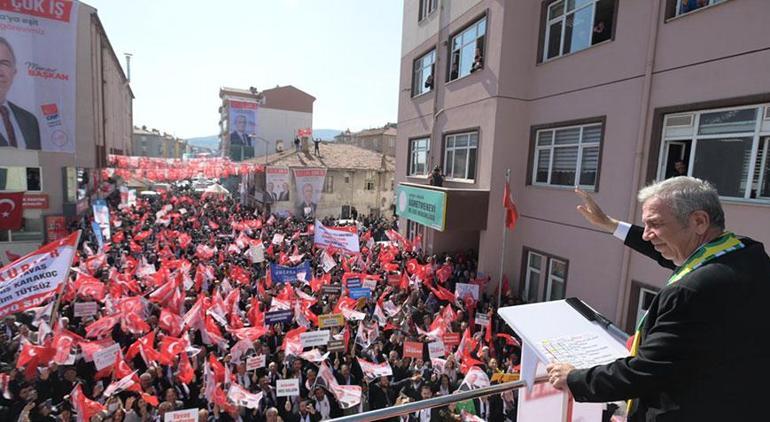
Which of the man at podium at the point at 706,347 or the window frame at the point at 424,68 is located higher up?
→ the window frame at the point at 424,68

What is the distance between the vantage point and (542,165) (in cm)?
1192

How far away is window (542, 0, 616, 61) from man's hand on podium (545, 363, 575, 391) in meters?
10.3

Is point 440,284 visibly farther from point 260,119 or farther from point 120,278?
point 260,119

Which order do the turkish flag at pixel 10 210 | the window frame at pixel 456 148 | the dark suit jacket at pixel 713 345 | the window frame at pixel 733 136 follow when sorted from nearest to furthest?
the dark suit jacket at pixel 713 345
the window frame at pixel 733 136
the window frame at pixel 456 148
the turkish flag at pixel 10 210

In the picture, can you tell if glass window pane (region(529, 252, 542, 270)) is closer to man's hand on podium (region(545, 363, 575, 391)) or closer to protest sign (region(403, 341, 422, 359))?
protest sign (region(403, 341, 422, 359))

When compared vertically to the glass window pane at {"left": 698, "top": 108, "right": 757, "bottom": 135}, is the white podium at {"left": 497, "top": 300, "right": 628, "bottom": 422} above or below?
below

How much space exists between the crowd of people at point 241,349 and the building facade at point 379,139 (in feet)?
149

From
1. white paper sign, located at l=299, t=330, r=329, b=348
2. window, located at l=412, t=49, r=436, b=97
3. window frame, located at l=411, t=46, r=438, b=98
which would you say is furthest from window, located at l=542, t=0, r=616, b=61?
white paper sign, located at l=299, t=330, r=329, b=348

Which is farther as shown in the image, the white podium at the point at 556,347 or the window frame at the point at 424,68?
the window frame at the point at 424,68

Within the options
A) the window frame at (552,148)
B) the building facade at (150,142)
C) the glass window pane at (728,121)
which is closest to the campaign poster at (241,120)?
the building facade at (150,142)

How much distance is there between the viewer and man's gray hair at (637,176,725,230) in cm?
183

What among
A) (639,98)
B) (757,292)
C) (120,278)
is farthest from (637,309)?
(120,278)

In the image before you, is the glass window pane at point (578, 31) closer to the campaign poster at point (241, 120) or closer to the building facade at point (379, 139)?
the building facade at point (379, 139)

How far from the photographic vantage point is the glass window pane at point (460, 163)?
14219mm
